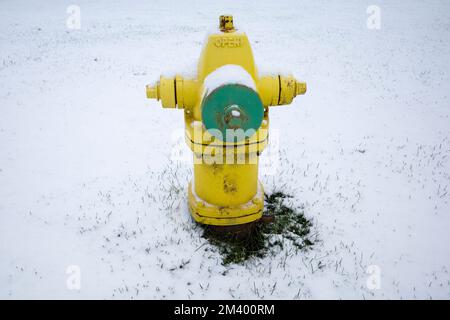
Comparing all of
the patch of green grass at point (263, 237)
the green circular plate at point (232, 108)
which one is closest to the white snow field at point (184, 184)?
the patch of green grass at point (263, 237)

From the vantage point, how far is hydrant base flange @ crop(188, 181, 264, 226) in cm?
276

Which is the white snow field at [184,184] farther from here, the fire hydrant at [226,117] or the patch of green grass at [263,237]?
the fire hydrant at [226,117]

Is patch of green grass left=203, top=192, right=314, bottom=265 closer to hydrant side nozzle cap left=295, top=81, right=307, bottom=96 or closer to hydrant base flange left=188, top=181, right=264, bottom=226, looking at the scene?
hydrant base flange left=188, top=181, right=264, bottom=226

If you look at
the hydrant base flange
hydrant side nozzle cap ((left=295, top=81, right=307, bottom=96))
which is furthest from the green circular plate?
the hydrant base flange

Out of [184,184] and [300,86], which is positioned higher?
[300,86]

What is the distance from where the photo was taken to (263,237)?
3.04 metres

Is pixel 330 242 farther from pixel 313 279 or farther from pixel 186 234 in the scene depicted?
pixel 186 234

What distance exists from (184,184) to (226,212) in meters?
1.22

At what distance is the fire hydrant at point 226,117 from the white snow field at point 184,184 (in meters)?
0.22

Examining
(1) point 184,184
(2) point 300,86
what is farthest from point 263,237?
(2) point 300,86

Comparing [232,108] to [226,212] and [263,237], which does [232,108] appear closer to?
[226,212]

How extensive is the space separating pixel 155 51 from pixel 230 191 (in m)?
9.64

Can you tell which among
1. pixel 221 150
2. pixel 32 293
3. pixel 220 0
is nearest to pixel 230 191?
pixel 221 150

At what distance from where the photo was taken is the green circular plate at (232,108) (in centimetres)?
182
